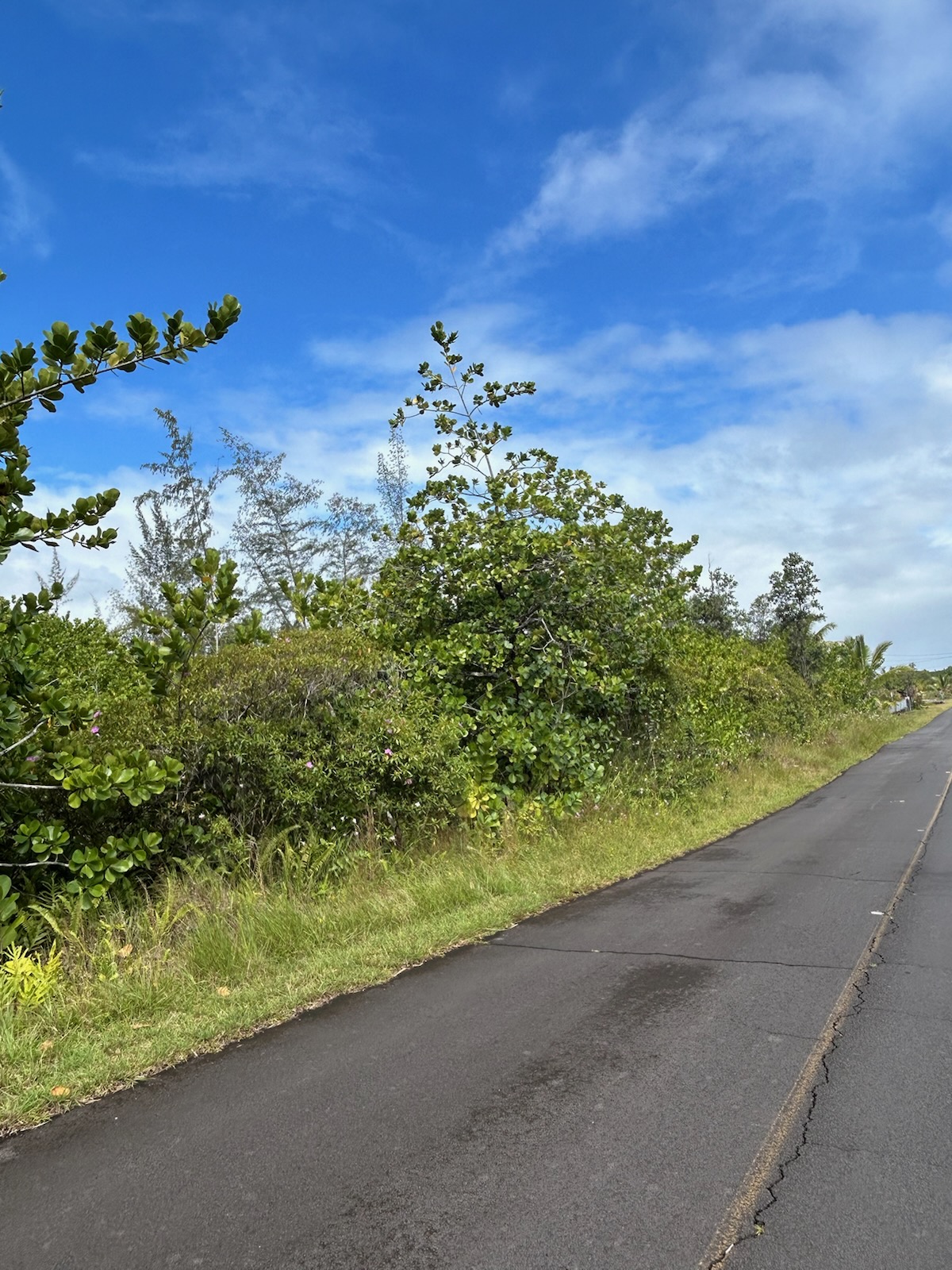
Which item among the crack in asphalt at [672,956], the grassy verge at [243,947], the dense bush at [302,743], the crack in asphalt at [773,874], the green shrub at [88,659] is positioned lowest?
the crack in asphalt at [773,874]

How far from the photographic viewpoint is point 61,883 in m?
6.62

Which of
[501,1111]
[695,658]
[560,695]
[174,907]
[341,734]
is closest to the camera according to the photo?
[501,1111]

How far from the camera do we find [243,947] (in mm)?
5844

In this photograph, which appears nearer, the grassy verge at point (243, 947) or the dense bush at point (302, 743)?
the grassy verge at point (243, 947)

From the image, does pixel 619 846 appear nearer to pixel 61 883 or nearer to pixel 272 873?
pixel 272 873

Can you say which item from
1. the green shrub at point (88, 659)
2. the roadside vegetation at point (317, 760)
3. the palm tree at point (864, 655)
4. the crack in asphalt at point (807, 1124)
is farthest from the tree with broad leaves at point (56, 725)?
the palm tree at point (864, 655)

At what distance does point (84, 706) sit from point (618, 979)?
419 cm

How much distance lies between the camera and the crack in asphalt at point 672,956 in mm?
5703

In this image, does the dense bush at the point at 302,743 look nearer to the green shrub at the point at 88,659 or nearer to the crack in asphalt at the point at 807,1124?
the green shrub at the point at 88,659

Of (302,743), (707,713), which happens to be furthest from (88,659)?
(707,713)

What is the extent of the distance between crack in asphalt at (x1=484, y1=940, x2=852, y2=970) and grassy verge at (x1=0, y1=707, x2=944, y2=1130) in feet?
1.35

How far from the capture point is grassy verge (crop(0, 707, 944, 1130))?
439 cm

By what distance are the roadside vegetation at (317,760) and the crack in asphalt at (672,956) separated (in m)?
0.42

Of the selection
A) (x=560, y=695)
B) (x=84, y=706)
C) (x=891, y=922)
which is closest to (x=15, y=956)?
(x=84, y=706)
